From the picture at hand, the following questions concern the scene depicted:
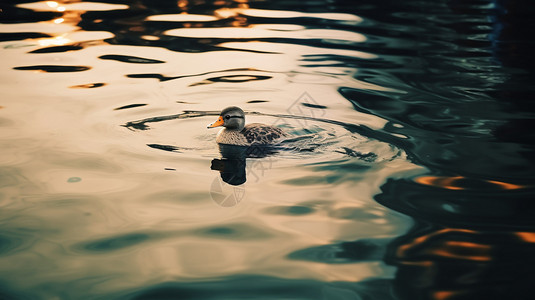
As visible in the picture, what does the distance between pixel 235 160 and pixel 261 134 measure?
611 mm

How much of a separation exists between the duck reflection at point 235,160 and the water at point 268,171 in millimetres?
35

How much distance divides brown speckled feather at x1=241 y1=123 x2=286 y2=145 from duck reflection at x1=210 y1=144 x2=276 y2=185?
3.1 inches

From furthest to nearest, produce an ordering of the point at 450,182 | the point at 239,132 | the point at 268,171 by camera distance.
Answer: the point at 239,132 < the point at 268,171 < the point at 450,182

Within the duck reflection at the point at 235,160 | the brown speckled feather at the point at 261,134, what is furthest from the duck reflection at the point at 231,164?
the brown speckled feather at the point at 261,134

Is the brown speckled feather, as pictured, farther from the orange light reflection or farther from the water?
the orange light reflection

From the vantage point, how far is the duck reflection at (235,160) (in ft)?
24.8

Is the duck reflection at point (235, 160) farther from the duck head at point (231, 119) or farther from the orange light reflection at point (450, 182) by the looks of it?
the orange light reflection at point (450, 182)

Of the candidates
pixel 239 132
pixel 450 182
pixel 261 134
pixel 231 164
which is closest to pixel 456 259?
pixel 450 182

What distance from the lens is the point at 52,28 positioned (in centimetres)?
1677

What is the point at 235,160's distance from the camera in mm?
8219

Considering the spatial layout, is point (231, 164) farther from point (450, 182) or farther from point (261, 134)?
point (450, 182)

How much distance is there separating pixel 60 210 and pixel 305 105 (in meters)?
4.99

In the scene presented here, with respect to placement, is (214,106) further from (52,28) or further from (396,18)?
(396,18)

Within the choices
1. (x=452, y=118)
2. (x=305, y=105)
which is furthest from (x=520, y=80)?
(x=305, y=105)
